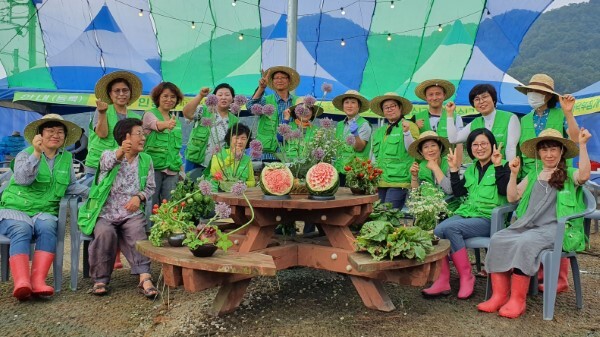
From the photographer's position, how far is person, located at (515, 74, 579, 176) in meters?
4.23

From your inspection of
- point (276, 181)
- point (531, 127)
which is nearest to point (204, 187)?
point (276, 181)

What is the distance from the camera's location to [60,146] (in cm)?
418

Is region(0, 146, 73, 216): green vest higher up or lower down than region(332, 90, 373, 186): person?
lower down

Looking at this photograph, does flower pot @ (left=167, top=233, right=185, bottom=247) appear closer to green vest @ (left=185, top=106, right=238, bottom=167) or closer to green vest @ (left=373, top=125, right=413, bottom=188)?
green vest @ (left=185, top=106, right=238, bottom=167)

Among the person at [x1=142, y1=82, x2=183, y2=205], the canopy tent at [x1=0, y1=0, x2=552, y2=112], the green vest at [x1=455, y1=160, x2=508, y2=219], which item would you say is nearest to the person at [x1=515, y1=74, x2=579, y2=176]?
the green vest at [x1=455, y1=160, x2=508, y2=219]

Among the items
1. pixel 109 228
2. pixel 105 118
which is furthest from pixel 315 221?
pixel 105 118

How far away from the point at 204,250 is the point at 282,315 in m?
0.86

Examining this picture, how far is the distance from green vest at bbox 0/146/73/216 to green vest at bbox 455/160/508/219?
3.19 m

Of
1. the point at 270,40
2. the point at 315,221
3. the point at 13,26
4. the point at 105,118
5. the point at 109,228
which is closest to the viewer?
the point at 315,221

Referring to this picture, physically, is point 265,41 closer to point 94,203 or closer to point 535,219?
point 94,203

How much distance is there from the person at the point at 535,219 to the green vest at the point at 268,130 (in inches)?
86.9

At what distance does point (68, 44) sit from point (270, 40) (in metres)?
5.21

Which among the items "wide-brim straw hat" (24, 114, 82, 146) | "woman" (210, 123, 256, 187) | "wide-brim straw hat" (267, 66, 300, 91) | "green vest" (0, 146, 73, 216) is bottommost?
"green vest" (0, 146, 73, 216)

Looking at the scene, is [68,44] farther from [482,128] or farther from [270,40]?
[482,128]
